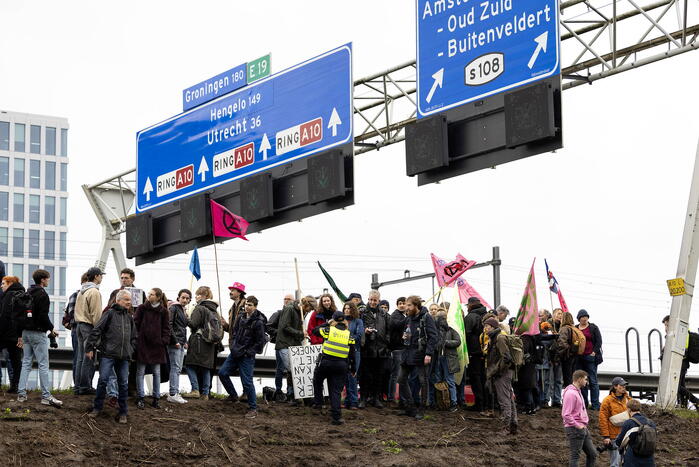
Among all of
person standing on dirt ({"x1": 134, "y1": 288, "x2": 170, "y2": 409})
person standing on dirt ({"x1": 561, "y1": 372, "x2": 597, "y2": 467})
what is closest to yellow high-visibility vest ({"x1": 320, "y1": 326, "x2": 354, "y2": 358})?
person standing on dirt ({"x1": 134, "y1": 288, "x2": 170, "y2": 409})

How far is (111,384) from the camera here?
18734 millimetres

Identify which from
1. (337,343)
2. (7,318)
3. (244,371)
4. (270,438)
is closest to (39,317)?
(7,318)

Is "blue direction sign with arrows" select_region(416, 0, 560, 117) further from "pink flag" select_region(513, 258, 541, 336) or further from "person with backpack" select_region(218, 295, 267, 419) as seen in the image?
"person with backpack" select_region(218, 295, 267, 419)

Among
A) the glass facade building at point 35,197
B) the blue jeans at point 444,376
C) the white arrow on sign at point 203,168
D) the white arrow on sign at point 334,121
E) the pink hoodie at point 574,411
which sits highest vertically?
the glass facade building at point 35,197

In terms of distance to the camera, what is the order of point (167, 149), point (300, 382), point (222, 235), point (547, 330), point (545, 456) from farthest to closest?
point (167, 149) < point (222, 235) < point (547, 330) < point (300, 382) < point (545, 456)

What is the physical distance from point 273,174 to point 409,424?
337 inches

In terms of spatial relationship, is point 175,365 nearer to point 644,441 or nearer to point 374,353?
point 374,353

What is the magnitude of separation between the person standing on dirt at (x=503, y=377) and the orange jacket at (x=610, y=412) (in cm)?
207

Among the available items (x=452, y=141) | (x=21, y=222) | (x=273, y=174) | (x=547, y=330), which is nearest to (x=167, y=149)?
(x=273, y=174)

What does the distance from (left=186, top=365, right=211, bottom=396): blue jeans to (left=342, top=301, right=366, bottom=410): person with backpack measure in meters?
2.30

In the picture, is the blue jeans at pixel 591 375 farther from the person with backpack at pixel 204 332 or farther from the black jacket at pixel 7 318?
the black jacket at pixel 7 318

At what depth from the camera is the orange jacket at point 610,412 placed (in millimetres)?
17986

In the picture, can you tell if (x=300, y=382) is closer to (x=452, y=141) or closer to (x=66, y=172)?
(x=452, y=141)

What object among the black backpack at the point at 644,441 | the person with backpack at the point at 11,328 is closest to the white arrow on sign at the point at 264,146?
the person with backpack at the point at 11,328
